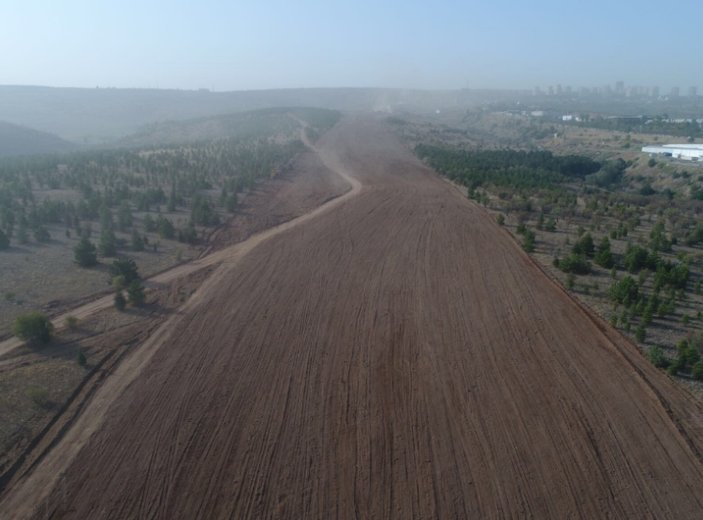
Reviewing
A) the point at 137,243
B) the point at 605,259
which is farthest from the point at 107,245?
the point at 605,259

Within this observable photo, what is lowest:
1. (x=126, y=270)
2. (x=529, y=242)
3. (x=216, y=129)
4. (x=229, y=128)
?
(x=216, y=129)

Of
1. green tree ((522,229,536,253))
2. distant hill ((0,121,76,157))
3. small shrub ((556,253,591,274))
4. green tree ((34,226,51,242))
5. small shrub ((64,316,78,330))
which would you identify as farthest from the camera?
distant hill ((0,121,76,157))

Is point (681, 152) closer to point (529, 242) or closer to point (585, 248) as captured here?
point (585, 248)

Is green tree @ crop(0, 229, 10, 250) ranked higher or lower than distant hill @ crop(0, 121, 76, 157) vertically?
higher

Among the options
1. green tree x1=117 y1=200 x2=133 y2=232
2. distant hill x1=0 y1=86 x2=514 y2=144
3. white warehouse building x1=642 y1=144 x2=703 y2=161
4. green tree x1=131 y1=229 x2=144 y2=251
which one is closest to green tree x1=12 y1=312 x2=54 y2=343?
green tree x1=131 y1=229 x2=144 y2=251

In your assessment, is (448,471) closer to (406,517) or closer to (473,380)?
(406,517)

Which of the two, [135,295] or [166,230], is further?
[166,230]

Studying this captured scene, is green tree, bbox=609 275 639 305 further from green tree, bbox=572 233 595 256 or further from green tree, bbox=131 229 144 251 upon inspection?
green tree, bbox=131 229 144 251
